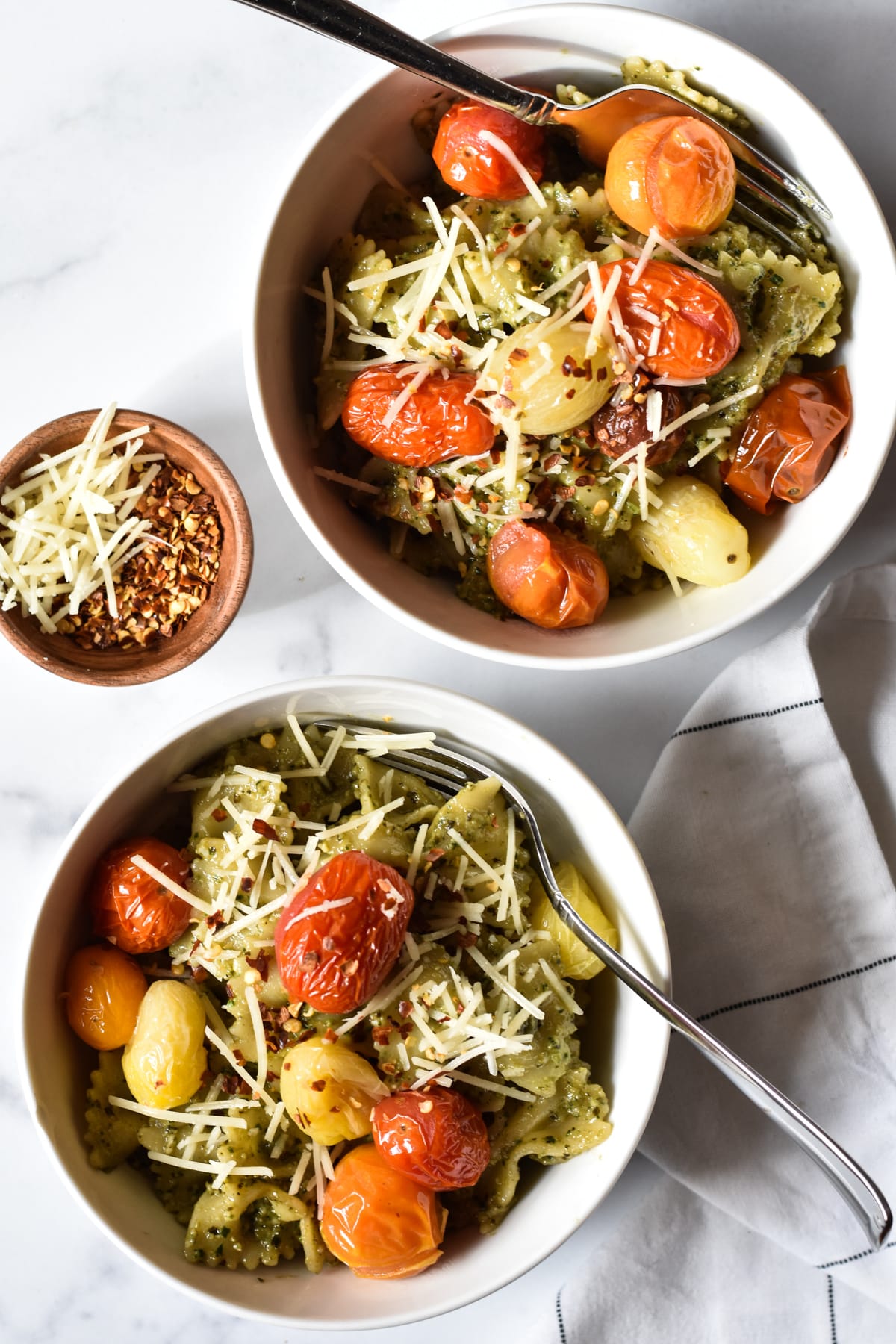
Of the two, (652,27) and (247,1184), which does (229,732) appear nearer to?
(247,1184)

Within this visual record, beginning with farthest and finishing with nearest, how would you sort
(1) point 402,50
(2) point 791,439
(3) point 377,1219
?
(2) point 791,439
(3) point 377,1219
(1) point 402,50

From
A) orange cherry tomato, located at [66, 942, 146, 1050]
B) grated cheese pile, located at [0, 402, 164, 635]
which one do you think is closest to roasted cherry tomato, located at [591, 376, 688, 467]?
grated cheese pile, located at [0, 402, 164, 635]

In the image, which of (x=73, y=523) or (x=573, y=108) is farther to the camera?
(x=73, y=523)

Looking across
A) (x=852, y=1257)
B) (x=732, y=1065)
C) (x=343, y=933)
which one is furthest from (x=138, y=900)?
(x=852, y=1257)

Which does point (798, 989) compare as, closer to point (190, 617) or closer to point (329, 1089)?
point (329, 1089)

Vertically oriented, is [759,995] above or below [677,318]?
below

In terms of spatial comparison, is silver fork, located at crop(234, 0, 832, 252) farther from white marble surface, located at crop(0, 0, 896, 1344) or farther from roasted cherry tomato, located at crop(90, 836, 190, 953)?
roasted cherry tomato, located at crop(90, 836, 190, 953)
